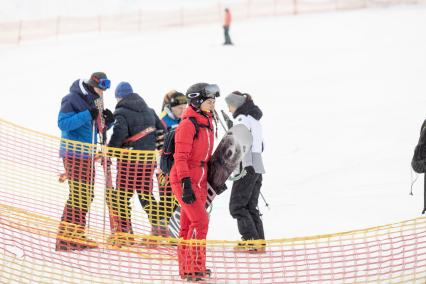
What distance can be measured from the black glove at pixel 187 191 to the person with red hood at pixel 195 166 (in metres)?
0.03

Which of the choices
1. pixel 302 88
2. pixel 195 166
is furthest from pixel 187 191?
pixel 302 88

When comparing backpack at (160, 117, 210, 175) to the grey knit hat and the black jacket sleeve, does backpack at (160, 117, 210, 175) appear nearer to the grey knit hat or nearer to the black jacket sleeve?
the grey knit hat

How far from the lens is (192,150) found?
7.32 m

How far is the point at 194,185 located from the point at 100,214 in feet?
9.57

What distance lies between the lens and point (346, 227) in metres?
9.62

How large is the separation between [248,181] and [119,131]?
4.69 feet

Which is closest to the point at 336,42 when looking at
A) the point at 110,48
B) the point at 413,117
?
the point at 110,48

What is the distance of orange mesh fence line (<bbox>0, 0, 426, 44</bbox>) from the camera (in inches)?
1316

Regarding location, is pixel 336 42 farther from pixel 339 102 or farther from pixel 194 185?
pixel 194 185

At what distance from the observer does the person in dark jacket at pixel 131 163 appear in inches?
355

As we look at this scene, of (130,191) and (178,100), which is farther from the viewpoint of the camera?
(130,191)

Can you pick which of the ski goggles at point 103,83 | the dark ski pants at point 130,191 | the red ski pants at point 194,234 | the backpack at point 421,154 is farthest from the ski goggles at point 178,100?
the backpack at point 421,154

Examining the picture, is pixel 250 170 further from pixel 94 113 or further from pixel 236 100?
pixel 94 113

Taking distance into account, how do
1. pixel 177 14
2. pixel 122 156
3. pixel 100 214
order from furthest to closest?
1. pixel 177 14
2. pixel 100 214
3. pixel 122 156
